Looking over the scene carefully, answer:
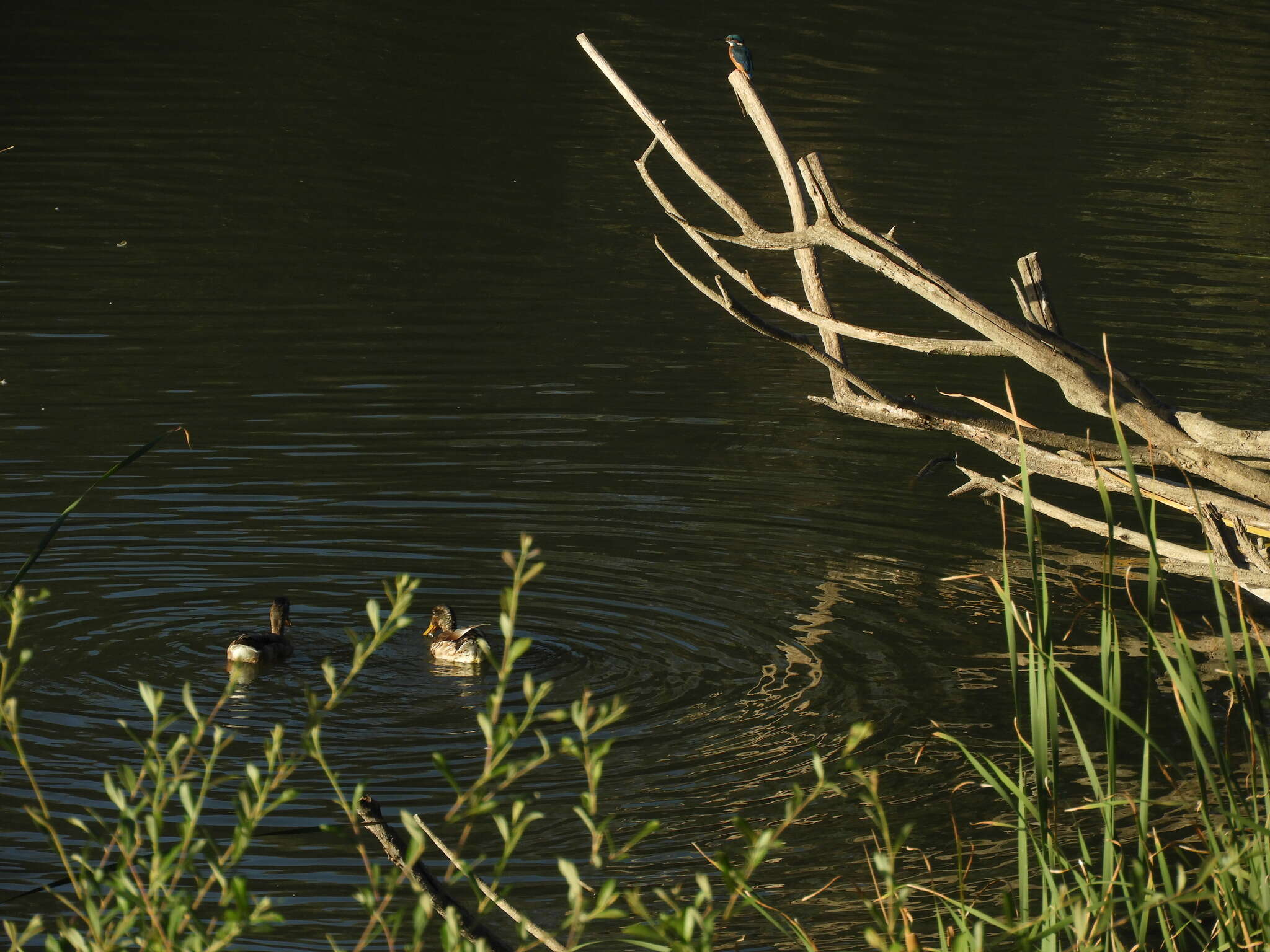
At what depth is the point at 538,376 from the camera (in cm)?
1229

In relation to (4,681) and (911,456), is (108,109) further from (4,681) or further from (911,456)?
(4,681)

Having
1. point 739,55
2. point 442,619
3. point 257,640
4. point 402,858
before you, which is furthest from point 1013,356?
point 402,858

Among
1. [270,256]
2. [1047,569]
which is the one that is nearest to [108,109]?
[270,256]

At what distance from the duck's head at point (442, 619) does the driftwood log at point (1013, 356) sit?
1980 mm

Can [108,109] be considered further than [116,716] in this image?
Yes

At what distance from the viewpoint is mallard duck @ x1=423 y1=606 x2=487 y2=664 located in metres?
7.48

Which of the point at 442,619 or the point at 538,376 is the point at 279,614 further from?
the point at 538,376

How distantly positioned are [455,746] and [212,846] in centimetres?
375

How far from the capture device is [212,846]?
3016 mm

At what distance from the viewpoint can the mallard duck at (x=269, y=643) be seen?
7320 millimetres

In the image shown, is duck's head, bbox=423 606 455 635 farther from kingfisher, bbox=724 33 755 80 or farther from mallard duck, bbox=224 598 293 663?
kingfisher, bbox=724 33 755 80

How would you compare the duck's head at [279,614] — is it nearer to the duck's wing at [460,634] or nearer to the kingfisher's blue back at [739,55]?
the duck's wing at [460,634]

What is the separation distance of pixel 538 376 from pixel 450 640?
485 cm

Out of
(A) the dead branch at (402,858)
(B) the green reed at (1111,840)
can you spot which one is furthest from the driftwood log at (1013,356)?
(A) the dead branch at (402,858)
